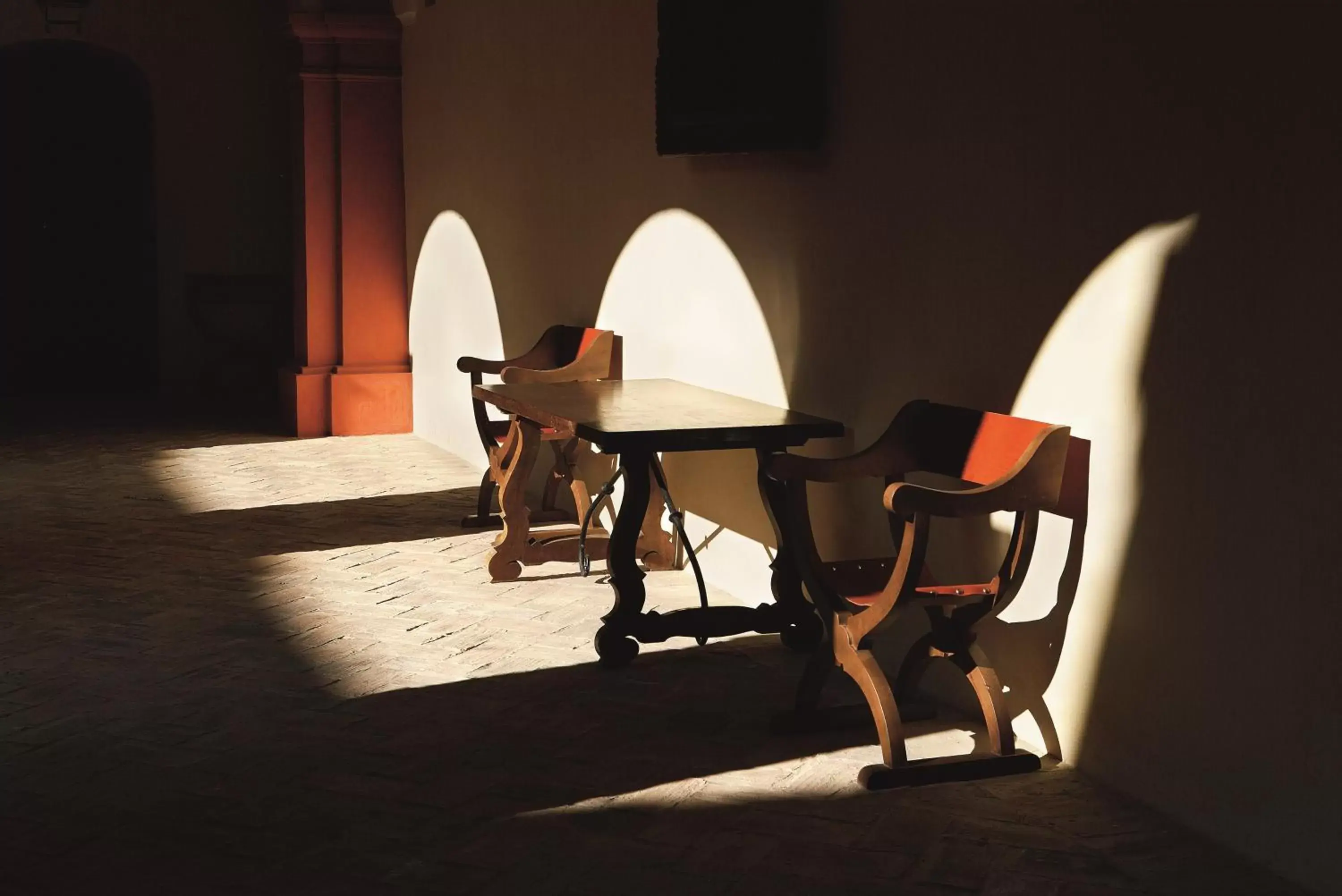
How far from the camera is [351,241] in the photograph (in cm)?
1038

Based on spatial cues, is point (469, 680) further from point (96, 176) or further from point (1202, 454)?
point (96, 176)

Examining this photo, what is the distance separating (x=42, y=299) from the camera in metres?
12.6

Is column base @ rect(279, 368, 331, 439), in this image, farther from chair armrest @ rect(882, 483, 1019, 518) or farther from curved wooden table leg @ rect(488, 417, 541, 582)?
chair armrest @ rect(882, 483, 1019, 518)

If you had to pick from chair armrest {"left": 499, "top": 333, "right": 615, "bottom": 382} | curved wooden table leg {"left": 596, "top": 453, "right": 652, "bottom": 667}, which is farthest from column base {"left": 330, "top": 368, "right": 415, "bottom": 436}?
curved wooden table leg {"left": 596, "top": 453, "right": 652, "bottom": 667}

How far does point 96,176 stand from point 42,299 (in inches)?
44.2

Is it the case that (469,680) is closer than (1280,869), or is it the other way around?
(1280,869)

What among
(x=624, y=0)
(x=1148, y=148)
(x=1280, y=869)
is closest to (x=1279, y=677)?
(x=1280, y=869)

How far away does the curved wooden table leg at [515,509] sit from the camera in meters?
6.06

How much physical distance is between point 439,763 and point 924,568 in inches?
54.4

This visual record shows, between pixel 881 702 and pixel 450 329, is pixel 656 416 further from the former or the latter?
pixel 450 329

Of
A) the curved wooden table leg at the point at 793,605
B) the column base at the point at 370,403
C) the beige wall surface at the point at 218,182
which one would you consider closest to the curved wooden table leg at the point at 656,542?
the curved wooden table leg at the point at 793,605

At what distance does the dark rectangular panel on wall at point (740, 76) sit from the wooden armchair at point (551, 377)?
1.13 metres

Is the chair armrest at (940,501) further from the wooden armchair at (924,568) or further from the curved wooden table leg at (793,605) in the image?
the curved wooden table leg at (793,605)

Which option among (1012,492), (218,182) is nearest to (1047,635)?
(1012,492)
